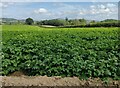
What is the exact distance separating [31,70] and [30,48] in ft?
7.25

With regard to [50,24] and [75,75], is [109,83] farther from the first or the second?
[50,24]

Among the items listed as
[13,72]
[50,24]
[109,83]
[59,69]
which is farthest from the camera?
[50,24]

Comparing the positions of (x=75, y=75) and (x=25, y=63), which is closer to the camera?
(x=75, y=75)

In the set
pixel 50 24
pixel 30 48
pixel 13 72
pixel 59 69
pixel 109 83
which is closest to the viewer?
pixel 109 83

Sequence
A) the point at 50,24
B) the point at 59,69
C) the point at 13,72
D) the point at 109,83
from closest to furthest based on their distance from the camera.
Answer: the point at 109,83 → the point at 59,69 → the point at 13,72 → the point at 50,24

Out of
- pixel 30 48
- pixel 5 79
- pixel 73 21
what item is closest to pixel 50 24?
pixel 73 21

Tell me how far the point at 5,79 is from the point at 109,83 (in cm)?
227

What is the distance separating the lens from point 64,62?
654 centimetres

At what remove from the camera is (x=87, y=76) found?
6004 mm

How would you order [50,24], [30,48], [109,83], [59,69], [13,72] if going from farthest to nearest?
[50,24] → [30,48] → [13,72] → [59,69] → [109,83]

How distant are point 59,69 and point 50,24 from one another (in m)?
41.1

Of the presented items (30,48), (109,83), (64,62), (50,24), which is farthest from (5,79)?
(50,24)

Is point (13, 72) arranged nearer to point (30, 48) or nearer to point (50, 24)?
point (30, 48)

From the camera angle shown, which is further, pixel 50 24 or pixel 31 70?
pixel 50 24
